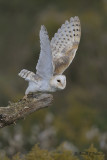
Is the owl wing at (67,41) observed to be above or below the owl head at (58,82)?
above

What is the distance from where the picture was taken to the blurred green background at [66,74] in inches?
561

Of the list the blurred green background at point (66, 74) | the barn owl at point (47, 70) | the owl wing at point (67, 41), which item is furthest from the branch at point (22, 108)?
the blurred green background at point (66, 74)

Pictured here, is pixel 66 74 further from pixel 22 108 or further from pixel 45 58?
pixel 22 108

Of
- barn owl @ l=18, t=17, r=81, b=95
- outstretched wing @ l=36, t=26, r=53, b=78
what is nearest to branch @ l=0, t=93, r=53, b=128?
barn owl @ l=18, t=17, r=81, b=95

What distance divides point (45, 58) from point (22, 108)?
23.5 inches

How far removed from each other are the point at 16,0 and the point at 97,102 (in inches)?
455

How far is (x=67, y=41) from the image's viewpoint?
930cm

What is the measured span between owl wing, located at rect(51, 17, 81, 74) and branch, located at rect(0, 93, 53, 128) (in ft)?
2.84

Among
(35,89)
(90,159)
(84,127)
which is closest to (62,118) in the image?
(84,127)

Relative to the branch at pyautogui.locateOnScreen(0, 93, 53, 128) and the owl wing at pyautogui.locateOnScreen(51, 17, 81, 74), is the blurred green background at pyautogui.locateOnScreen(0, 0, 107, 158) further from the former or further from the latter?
the branch at pyautogui.locateOnScreen(0, 93, 53, 128)

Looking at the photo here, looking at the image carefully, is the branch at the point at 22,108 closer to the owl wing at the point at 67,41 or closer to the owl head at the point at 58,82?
the owl head at the point at 58,82

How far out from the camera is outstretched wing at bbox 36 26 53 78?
25.4ft

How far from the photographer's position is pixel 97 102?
19.2m

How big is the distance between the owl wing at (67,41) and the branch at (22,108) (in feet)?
2.84
